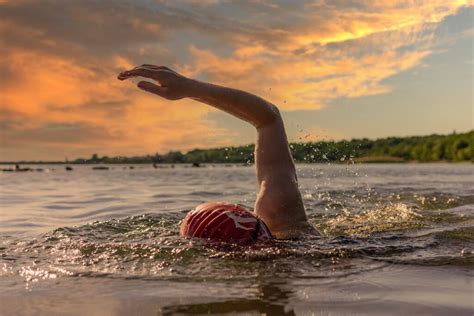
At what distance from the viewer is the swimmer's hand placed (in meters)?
5.59

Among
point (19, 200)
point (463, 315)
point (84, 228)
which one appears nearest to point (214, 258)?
point (463, 315)

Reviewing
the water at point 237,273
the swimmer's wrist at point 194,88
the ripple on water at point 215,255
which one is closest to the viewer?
the water at point 237,273

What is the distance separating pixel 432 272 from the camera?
15.0 ft

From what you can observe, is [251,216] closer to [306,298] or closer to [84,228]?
[306,298]

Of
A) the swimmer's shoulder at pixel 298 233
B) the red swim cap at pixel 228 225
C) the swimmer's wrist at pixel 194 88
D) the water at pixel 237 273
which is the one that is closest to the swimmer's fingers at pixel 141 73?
the swimmer's wrist at pixel 194 88

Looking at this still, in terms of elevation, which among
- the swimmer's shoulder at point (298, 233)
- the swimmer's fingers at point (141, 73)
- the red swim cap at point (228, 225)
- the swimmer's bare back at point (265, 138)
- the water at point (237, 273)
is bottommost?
the water at point (237, 273)

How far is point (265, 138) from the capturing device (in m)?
6.10

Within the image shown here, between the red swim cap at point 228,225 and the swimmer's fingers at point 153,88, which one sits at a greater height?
the swimmer's fingers at point 153,88

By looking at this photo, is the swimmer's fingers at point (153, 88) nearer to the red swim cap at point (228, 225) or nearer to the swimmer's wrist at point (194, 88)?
the swimmer's wrist at point (194, 88)

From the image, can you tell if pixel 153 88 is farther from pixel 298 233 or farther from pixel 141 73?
A: pixel 298 233

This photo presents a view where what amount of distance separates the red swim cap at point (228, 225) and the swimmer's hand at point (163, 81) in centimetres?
123

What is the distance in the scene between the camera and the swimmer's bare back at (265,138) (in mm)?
5652

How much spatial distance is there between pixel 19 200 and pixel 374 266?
12486 mm

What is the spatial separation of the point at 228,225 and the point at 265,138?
125 centimetres
